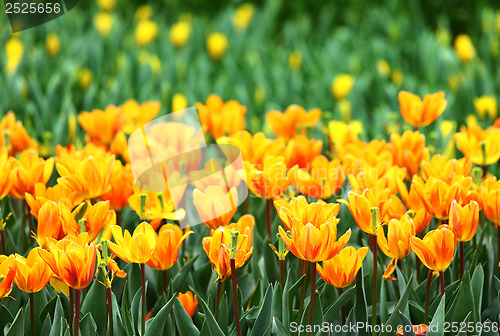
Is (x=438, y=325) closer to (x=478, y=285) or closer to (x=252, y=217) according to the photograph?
(x=478, y=285)

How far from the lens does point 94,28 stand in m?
4.84

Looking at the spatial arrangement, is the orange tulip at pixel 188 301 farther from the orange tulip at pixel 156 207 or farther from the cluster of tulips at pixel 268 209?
the orange tulip at pixel 156 207

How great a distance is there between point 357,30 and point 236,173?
12.1 feet

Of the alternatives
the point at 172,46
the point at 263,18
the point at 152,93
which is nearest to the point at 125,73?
the point at 152,93

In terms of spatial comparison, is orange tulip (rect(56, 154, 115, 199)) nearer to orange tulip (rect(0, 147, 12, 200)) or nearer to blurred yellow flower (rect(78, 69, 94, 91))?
orange tulip (rect(0, 147, 12, 200))

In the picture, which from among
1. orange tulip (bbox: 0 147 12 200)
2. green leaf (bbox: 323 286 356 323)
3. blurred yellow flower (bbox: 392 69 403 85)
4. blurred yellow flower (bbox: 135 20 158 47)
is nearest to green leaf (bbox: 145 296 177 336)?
green leaf (bbox: 323 286 356 323)

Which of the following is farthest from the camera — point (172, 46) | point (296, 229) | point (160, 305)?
point (172, 46)

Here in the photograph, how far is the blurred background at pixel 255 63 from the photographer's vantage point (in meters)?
3.47

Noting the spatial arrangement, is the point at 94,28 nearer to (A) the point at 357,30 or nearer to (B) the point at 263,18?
(B) the point at 263,18

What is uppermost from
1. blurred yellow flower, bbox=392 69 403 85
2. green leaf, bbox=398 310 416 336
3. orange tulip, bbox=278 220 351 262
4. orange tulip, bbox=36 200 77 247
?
orange tulip, bbox=36 200 77 247

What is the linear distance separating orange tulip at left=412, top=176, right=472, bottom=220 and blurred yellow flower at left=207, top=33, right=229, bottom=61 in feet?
9.94

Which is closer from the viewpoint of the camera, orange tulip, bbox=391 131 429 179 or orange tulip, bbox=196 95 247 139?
orange tulip, bbox=391 131 429 179

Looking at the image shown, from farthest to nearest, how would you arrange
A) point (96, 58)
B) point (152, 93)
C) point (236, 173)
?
1. point (96, 58)
2. point (152, 93)
3. point (236, 173)

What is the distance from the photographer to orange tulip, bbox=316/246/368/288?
1.50m
